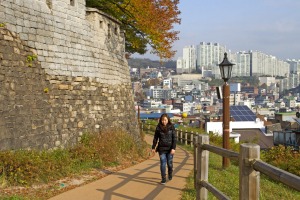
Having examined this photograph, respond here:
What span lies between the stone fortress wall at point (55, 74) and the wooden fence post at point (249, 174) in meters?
6.35

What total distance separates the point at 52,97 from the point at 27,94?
4.12ft

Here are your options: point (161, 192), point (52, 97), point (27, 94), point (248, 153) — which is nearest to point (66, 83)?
point (52, 97)

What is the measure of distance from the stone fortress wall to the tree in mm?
4262

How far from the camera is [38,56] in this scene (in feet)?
35.2

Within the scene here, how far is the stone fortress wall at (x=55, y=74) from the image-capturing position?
945 cm

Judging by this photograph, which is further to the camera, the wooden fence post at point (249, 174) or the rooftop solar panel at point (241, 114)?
the rooftop solar panel at point (241, 114)

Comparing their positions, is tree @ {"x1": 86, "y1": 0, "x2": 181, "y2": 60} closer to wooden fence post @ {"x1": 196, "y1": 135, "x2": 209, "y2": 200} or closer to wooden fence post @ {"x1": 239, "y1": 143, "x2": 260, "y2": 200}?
wooden fence post @ {"x1": 196, "y1": 135, "x2": 209, "y2": 200}

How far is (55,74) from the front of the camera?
37.7 feet

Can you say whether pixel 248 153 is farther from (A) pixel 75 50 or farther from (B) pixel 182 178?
(A) pixel 75 50

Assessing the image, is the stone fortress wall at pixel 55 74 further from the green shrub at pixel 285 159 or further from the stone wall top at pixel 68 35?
the green shrub at pixel 285 159

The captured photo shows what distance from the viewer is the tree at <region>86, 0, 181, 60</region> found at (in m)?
20.2

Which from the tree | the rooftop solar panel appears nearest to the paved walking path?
the tree

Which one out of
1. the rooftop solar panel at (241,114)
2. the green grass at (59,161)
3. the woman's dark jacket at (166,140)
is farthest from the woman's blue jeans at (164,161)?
the rooftop solar panel at (241,114)

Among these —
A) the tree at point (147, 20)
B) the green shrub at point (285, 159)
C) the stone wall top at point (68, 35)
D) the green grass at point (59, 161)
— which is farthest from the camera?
the tree at point (147, 20)
